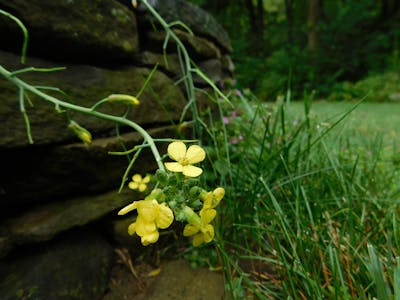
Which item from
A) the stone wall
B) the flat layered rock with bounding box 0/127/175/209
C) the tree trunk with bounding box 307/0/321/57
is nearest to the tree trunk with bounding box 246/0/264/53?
the tree trunk with bounding box 307/0/321/57

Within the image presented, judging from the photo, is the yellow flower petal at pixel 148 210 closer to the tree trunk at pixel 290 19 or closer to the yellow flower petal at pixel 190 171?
the yellow flower petal at pixel 190 171

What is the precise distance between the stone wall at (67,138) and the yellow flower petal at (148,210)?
0.48 meters

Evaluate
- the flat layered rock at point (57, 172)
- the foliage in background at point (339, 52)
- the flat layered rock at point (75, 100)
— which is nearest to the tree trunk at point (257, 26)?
the foliage in background at point (339, 52)

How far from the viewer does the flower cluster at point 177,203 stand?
1.51ft

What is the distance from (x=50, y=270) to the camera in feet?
3.06

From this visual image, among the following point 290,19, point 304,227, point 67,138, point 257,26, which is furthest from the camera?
point 290,19

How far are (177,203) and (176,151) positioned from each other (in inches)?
4.0

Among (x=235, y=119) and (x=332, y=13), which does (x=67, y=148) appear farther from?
(x=332, y=13)

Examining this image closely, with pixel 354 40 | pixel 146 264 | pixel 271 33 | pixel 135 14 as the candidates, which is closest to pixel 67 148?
pixel 146 264

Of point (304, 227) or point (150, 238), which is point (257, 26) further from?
point (150, 238)

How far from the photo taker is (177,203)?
0.49 m

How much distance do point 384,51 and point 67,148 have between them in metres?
11.7

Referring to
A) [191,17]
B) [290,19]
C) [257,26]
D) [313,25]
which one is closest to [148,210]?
[191,17]

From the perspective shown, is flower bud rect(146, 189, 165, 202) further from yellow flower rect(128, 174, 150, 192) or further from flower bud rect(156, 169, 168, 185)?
yellow flower rect(128, 174, 150, 192)
